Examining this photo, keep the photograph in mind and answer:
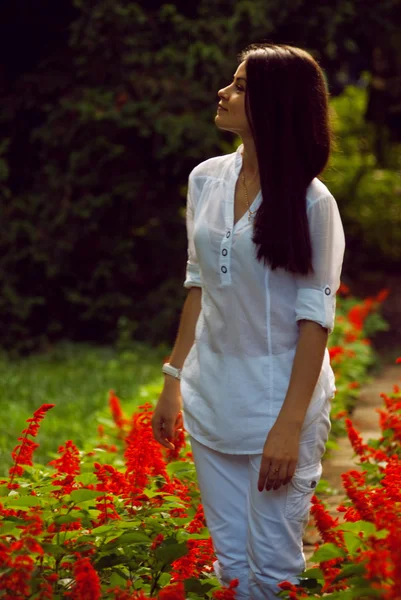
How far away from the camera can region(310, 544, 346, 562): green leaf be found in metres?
2.37

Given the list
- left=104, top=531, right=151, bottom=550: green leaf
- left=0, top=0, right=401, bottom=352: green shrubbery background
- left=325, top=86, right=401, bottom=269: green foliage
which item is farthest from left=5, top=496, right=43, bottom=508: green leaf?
left=325, top=86, right=401, bottom=269: green foliage

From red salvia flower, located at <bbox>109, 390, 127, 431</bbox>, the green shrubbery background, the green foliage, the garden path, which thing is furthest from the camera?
the green foliage

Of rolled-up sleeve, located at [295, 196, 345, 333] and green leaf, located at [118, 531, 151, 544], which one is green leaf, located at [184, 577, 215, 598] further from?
rolled-up sleeve, located at [295, 196, 345, 333]

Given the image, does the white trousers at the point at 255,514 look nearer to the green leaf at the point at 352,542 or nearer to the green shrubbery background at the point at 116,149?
the green leaf at the point at 352,542

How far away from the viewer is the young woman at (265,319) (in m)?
2.59

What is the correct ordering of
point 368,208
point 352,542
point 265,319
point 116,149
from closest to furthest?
1. point 352,542
2. point 265,319
3. point 116,149
4. point 368,208

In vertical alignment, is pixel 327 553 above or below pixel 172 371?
below

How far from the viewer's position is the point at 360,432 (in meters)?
5.95

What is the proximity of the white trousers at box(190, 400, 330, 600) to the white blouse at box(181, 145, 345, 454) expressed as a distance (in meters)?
0.08

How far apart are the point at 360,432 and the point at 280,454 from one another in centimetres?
348

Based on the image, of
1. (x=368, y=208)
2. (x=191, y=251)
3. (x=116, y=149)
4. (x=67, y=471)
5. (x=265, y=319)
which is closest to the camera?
(x=265, y=319)

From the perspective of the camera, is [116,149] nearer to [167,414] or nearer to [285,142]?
[167,414]

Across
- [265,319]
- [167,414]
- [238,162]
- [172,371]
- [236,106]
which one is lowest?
[167,414]

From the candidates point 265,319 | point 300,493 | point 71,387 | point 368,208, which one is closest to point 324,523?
point 300,493
